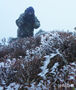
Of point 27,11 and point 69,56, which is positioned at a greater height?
point 27,11

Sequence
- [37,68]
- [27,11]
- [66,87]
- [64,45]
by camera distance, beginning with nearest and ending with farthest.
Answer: [66,87] < [37,68] < [64,45] < [27,11]

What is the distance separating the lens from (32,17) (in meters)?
13.5

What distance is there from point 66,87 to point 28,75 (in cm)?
135

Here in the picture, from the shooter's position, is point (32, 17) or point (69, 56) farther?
point (32, 17)

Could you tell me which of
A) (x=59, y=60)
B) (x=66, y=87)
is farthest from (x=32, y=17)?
(x=66, y=87)

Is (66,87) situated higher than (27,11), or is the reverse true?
(27,11)

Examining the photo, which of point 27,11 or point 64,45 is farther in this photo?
point 27,11

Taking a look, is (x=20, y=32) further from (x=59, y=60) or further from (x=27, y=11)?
(x=59, y=60)

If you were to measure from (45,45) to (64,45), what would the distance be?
1.54ft

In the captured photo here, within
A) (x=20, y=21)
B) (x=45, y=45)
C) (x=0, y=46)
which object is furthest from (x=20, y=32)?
(x=45, y=45)

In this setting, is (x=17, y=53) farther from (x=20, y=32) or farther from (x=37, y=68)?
(x=20, y=32)

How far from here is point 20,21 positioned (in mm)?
13547

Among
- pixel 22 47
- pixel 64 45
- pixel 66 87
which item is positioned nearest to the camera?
pixel 66 87

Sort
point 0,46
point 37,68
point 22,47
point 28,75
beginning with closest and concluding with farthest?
point 28,75 → point 37,68 → point 22,47 → point 0,46
